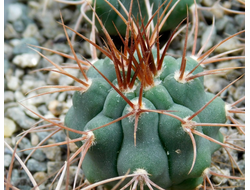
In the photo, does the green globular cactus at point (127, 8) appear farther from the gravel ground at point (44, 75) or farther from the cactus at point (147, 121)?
the cactus at point (147, 121)

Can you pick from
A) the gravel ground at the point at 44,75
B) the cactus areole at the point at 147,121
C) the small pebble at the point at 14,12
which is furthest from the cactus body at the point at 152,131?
the small pebble at the point at 14,12

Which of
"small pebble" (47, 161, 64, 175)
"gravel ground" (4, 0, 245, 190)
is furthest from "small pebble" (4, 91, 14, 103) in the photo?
"small pebble" (47, 161, 64, 175)

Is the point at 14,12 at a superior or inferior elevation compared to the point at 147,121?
superior

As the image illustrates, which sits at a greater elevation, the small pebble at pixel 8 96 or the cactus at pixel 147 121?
the small pebble at pixel 8 96

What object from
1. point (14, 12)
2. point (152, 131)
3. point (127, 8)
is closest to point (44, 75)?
point (14, 12)

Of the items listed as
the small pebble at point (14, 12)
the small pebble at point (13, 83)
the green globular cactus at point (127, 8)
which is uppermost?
the small pebble at point (14, 12)

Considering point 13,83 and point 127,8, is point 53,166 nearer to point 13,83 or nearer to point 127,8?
point 13,83
